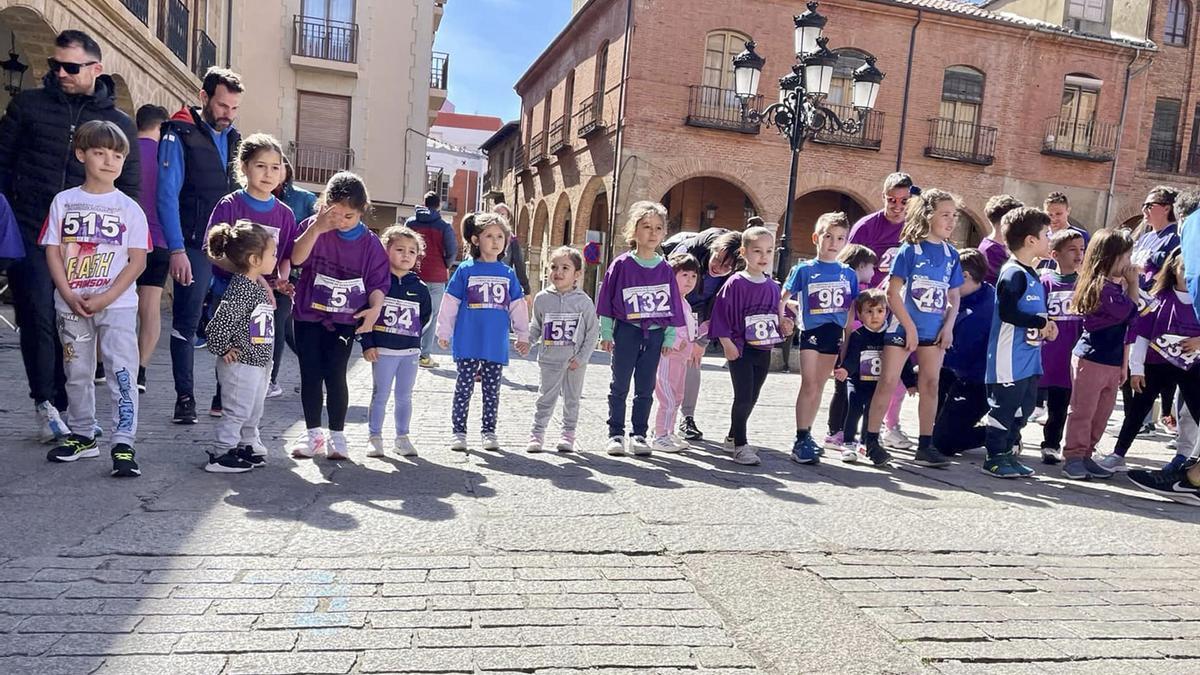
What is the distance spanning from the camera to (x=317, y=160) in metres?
25.0

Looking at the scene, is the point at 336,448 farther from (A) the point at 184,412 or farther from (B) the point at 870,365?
(B) the point at 870,365

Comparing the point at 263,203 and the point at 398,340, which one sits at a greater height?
the point at 263,203

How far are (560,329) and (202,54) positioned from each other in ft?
53.4

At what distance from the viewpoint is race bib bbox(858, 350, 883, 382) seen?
5.77 metres

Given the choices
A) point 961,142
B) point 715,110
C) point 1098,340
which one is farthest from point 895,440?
point 961,142

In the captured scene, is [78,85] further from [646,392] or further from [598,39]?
[598,39]

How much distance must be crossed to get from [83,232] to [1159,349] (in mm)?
6059

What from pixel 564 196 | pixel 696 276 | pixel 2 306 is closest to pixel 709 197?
pixel 564 196

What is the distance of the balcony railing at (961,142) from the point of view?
74.9 ft

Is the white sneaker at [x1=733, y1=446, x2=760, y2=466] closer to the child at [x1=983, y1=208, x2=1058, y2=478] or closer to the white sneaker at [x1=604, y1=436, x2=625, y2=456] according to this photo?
the white sneaker at [x1=604, y1=436, x2=625, y2=456]

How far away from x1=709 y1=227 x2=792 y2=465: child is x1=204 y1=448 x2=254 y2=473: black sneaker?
2858 millimetres

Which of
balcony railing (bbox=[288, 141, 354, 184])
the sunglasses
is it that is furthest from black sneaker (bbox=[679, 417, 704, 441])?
balcony railing (bbox=[288, 141, 354, 184])

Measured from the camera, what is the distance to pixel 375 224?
26.8 metres

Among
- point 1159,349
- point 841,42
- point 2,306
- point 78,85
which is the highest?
point 841,42
